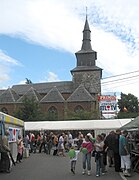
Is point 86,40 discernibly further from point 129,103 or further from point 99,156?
point 99,156

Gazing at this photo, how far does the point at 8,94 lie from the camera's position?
82.9 meters

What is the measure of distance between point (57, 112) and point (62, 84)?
48.6 feet

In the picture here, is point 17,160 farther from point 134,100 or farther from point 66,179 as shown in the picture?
point 134,100

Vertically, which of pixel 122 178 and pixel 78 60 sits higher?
pixel 78 60

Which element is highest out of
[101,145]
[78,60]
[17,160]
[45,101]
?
[78,60]

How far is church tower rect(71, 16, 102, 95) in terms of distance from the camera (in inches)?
3198

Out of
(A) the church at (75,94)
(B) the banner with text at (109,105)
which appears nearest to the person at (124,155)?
(B) the banner with text at (109,105)

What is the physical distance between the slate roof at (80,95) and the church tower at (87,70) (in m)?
3.86

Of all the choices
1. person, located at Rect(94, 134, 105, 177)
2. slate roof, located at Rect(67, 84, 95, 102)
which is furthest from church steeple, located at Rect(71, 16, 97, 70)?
person, located at Rect(94, 134, 105, 177)

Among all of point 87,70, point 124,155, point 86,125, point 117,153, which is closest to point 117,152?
point 117,153

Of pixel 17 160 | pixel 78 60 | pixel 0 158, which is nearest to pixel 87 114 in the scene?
pixel 78 60

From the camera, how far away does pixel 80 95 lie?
2985 inches

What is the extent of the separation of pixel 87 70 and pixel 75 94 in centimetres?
833

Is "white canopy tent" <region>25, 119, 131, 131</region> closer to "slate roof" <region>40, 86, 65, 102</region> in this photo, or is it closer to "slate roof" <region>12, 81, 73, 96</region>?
"slate roof" <region>40, 86, 65, 102</region>
